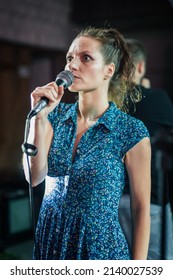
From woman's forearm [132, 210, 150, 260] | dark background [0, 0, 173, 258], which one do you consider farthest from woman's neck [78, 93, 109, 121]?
dark background [0, 0, 173, 258]

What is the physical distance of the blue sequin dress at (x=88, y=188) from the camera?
3.16 feet

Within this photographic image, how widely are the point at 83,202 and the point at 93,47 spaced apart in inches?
17.0

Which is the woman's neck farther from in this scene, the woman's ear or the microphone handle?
the microphone handle

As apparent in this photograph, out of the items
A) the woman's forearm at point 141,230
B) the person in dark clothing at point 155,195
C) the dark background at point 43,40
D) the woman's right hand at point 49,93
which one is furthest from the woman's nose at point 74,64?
the dark background at point 43,40

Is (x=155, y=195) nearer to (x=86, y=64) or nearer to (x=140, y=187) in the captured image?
(x=140, y=187)

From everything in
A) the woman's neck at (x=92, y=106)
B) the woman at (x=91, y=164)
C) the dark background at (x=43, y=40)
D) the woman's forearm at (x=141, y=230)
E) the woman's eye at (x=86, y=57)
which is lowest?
the woman's forearm at (x=141, y=230)

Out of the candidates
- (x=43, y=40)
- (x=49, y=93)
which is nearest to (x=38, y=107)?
(x=49, y=93)

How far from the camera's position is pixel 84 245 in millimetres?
1011

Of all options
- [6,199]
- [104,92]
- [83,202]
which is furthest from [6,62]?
[83,202]

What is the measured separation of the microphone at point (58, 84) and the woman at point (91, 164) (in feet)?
0.12

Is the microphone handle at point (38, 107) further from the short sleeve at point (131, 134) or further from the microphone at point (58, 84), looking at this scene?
the short sleeve at point (131, 134)

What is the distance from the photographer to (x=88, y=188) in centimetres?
96

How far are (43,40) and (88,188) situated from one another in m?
1.27
